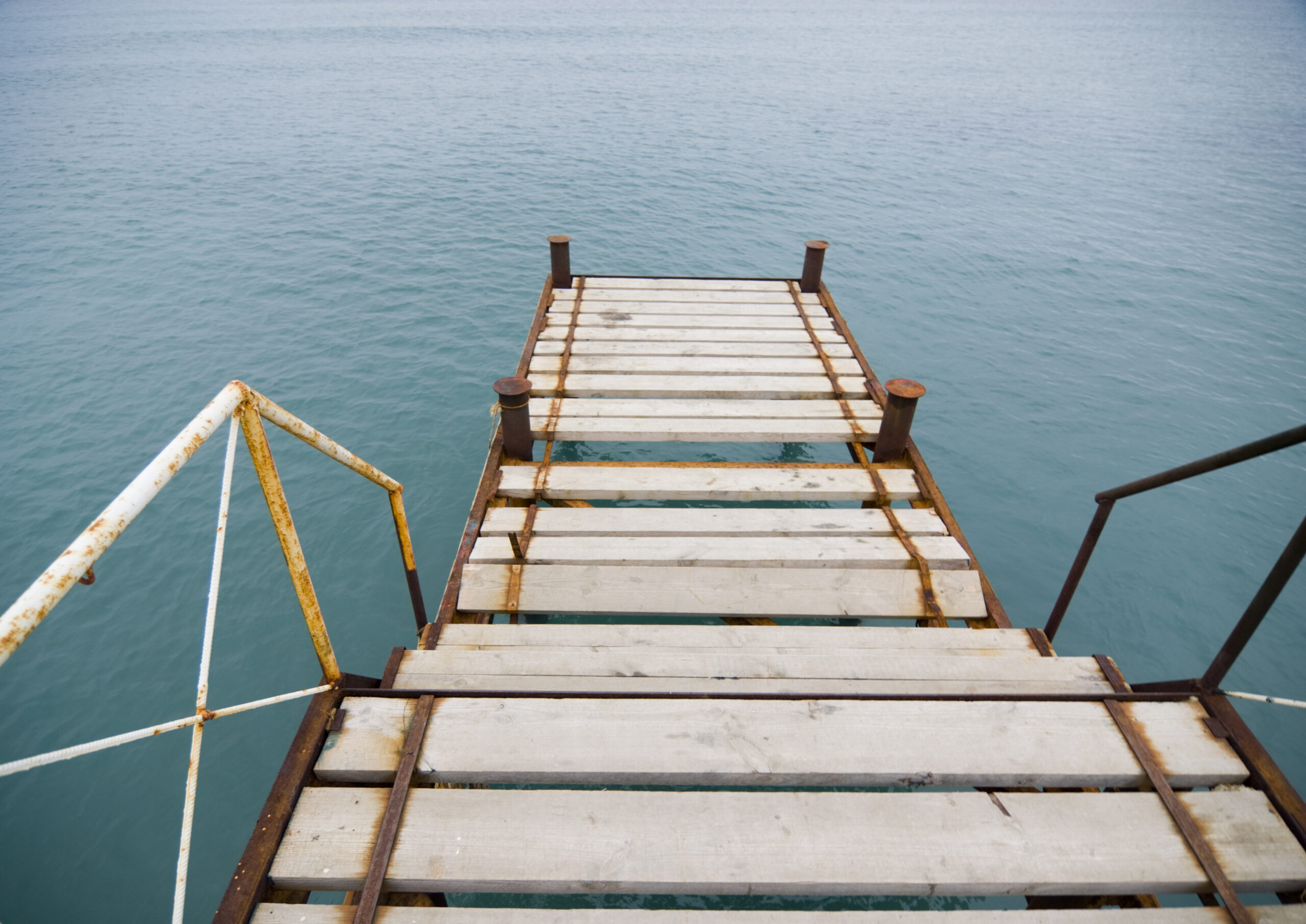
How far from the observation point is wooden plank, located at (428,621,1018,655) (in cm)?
433

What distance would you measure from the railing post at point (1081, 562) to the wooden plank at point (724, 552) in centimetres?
76

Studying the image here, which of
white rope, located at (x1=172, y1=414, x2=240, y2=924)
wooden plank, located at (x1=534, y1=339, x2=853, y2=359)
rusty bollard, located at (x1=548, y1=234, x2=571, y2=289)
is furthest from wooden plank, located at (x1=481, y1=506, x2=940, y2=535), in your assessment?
rusty bollard, located at (x1=548, y1=234, x2=571, y2=289)

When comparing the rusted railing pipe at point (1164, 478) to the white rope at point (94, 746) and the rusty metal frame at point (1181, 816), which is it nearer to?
the rusty metal frame at point (1181, 816)

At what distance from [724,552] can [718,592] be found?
1.39 ft

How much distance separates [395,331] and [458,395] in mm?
3221

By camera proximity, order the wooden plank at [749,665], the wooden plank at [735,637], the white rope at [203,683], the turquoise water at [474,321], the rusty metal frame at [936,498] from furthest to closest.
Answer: the turquoise water at [474,321] → the rusty metal frame at [936,498] → the wooden plank at [735,637] → the wooden plank at [749,665] → the white rope at [203,683]

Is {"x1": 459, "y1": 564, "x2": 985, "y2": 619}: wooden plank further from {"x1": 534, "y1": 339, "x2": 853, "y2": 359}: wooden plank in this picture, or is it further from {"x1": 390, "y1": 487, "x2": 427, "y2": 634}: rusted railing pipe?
{"x1": 534, "y1": 339, "x2": 853, "y2": 359}: wooden plank

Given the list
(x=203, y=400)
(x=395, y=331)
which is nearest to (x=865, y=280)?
(x=395, y=331)

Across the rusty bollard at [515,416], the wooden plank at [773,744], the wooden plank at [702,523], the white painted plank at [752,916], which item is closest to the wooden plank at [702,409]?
the rusty bollard at [515,416]

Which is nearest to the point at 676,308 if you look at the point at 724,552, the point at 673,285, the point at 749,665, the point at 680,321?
the point at 680,321

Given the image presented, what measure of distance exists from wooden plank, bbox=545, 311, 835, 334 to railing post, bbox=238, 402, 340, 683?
21.4 feet

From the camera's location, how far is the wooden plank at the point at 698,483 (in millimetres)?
6453

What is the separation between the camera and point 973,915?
3.00 metres

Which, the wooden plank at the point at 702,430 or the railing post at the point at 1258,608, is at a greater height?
the railing post at the point at 1258,608
